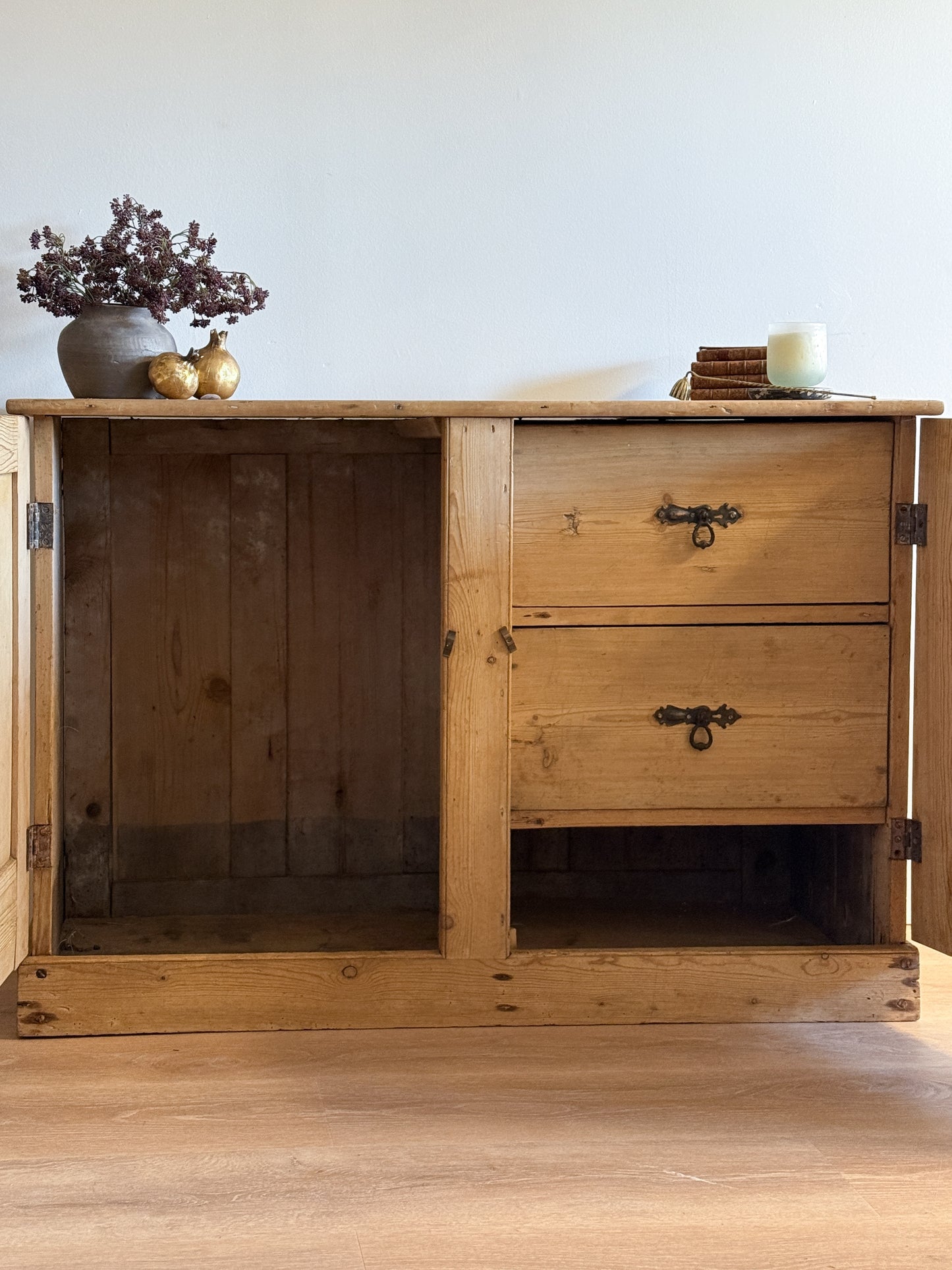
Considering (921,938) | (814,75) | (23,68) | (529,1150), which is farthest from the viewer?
(814,75)

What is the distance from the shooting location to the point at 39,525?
1665mm

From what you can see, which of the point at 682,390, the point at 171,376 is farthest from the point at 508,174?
the point at 171,376

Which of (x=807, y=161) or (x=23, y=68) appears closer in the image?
(x=23, y=68)

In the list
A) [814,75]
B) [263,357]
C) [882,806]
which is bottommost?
[882,806]

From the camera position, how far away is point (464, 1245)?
1.19m

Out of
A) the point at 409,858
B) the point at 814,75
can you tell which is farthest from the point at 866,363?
the point at 409,858

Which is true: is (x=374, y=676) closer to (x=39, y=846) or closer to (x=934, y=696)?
(x=39, y=846)

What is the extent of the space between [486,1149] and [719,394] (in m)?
1.09

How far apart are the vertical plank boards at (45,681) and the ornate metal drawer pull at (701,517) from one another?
831 mm

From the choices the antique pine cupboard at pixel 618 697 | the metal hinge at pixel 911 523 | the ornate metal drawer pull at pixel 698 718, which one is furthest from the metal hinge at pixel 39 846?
the metal hinge at pixel 911 523

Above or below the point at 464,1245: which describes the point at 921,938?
above

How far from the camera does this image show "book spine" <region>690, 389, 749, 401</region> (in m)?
1.82

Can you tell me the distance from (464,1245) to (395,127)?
167 centimetres

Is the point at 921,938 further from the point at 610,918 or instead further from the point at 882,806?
the point at 610,918
